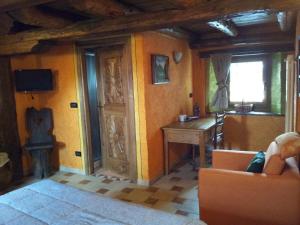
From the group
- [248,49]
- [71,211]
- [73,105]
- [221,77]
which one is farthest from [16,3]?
[248,49]

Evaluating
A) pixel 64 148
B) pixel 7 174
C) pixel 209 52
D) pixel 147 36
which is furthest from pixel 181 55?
pixel 7 174

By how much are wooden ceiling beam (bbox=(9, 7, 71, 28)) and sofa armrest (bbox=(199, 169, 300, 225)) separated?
2.21 metres

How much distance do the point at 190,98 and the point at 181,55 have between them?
939mm

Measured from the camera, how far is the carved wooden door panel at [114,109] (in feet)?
12.3

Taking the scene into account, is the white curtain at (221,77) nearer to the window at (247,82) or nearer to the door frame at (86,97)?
the window at (247,82)

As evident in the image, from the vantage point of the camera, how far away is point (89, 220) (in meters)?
1.66

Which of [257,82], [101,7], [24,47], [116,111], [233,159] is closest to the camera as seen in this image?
[101,7]

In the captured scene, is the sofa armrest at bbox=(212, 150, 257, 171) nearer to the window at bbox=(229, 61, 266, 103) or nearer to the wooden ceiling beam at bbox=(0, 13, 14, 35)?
the window at bbox=(229, 61, 266, 103)

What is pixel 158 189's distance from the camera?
3469 mm

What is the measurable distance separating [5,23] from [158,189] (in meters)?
2.86

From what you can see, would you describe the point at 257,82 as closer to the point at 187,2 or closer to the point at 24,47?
the point at 187,2

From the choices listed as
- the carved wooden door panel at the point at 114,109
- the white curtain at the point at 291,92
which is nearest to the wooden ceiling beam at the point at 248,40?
the white curtain at the point at 291,92

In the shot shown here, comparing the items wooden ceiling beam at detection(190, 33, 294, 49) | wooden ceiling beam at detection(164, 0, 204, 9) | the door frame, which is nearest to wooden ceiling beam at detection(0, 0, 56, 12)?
wooden ceiling beam at detection(164, 0, 204, 9)

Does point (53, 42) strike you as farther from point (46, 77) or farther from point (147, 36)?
point (147, 36)
